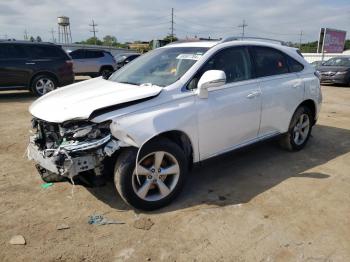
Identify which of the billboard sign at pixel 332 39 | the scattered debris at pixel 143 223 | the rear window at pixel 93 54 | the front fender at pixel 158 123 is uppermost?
the billboard sign at pixel 332 39

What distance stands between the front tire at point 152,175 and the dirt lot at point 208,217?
0.54 feet

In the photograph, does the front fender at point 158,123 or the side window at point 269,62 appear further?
the side window at point 269,62

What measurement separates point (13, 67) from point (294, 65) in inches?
341

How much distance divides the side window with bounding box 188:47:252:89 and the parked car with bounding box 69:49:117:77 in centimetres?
1278

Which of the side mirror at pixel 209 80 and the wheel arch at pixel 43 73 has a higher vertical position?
the side mirror at pixel 209 80

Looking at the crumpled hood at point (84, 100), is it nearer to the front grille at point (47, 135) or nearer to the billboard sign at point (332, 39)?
the front grille at point (47, 135)

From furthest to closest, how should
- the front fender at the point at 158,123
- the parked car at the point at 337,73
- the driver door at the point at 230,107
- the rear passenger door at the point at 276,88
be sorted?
the parked car at the point at 337,73, the rear passenger door at the point at 276,88, the driver door at the point at 230,107, the front fender at the point at 158,123

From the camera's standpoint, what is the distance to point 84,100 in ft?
11.4

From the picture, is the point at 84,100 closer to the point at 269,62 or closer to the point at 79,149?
the point at 79,149

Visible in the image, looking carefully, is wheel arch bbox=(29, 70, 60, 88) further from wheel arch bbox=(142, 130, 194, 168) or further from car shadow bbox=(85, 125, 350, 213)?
wheel arch bbox=(142, 130, 194, 168)

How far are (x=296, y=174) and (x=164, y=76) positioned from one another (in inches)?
89.8

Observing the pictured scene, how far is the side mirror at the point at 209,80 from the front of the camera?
11.7ft

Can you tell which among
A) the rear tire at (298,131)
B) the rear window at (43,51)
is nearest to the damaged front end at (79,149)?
the rear tire at (298,131)

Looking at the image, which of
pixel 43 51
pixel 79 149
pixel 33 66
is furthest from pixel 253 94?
pixel 43 51
